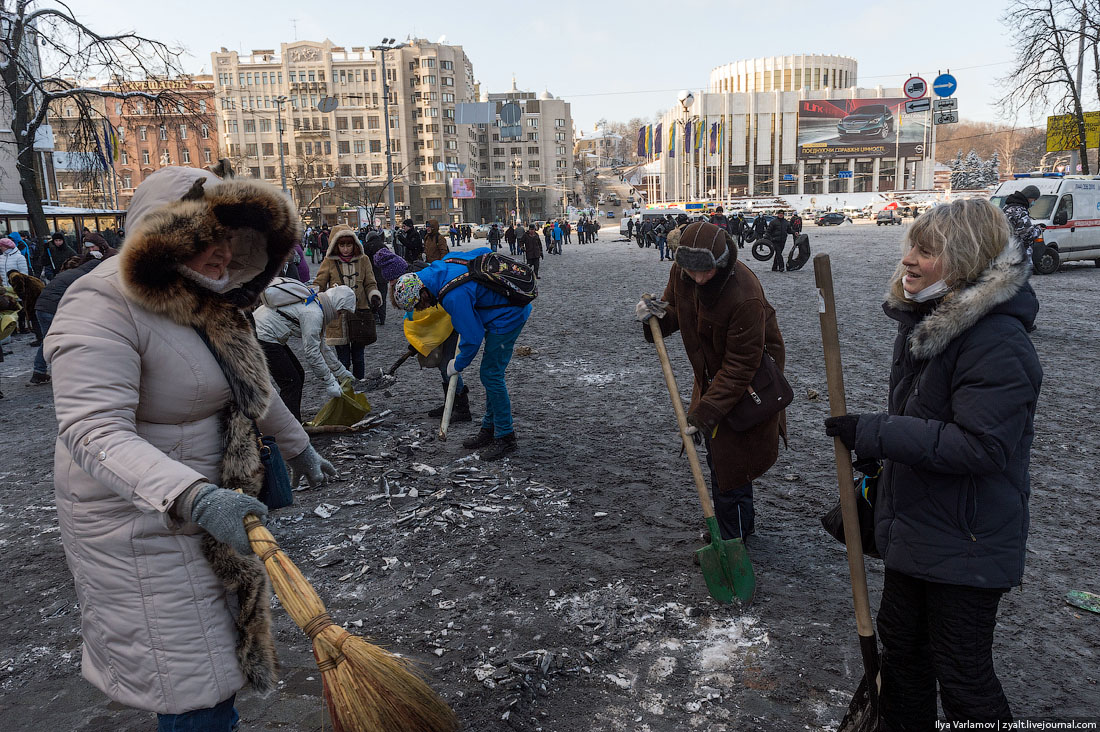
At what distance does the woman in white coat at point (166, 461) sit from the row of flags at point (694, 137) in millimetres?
88784

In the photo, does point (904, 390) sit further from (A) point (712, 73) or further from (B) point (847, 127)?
(A) point (712, 73)

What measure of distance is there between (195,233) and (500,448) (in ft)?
13.7

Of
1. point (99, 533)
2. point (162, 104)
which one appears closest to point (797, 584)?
point (99, 533)

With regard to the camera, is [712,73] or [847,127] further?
[712,73]

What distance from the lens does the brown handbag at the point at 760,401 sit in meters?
3.63

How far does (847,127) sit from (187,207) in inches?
4432

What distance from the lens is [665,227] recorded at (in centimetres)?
3262

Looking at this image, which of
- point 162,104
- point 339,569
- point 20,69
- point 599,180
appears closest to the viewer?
point 339,569

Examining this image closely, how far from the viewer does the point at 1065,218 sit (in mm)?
16781

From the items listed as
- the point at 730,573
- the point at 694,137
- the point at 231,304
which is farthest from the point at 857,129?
the point at 231,304

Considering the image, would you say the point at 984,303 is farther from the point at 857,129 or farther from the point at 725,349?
the point at 857,129

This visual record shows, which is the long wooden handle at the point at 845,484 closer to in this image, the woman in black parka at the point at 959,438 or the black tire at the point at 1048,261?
the woman in black parka at the point at 959,438

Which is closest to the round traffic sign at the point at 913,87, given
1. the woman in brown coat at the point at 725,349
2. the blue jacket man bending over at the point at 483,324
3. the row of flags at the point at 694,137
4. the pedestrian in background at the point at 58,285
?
the blue jacket man bending over at the point at 483,324

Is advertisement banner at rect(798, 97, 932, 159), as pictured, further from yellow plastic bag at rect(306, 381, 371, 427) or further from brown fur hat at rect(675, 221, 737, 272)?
brown fur hat at rect(675, 221, 737, 272)
